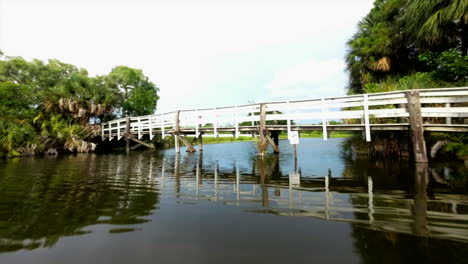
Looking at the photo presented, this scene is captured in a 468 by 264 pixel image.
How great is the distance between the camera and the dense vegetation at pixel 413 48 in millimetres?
9023

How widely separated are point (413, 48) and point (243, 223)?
1602cm

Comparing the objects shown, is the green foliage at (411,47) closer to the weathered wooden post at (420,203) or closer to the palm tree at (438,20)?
the palm tree at (438,20)

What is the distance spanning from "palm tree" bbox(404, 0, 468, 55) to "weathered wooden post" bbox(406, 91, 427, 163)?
524 cm

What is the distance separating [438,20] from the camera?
979 centimetres

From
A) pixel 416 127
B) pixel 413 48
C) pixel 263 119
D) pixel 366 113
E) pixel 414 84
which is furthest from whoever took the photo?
pixel 413 48

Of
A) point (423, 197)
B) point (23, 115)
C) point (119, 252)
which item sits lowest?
point (119, 252)

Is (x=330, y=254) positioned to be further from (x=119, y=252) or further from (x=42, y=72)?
(x=42, y=72)

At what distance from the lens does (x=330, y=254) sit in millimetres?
2104

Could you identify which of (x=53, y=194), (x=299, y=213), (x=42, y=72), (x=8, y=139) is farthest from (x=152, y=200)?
(x=42, y=72)

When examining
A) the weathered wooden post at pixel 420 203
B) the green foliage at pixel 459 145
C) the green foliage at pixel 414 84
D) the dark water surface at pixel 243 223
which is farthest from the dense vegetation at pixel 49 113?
the green foliage at pixel 459 145

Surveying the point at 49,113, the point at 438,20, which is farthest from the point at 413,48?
the point at 49,113

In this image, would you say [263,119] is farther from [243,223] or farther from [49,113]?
[49,113]

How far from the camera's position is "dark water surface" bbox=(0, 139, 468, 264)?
2146 millimetres

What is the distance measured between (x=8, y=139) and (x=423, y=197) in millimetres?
19597
